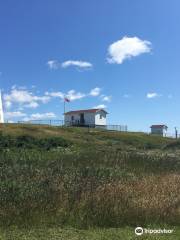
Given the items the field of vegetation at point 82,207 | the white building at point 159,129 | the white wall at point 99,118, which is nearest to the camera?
the field of vegetation at point 82,207

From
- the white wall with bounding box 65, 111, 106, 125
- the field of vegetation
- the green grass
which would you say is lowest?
the green grass

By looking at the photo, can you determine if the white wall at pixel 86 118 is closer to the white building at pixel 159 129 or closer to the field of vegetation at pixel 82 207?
the white building at pixel 159 129

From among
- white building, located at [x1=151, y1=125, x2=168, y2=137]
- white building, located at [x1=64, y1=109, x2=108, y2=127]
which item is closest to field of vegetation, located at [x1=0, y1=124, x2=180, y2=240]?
white building, located at [x1=64, y1=109, x2=108, y2=127]

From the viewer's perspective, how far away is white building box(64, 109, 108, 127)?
9706cm

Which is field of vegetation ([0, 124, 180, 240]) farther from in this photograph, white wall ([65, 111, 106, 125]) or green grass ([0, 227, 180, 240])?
white wall ([65, 111, 106, 125])

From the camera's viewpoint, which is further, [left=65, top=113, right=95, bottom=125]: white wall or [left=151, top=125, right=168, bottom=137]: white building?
[left=151, top=125, right=168, bottom=137]: white building

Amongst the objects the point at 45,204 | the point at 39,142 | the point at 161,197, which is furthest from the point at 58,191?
the point at 39,142

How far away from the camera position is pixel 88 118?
98000 millimetres

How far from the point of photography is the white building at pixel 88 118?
9706 cm

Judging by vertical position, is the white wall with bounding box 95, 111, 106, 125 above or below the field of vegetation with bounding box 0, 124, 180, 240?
above

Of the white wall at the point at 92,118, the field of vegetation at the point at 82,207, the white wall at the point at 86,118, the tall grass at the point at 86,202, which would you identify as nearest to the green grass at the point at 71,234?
the field of vegetation at the point at 82,207

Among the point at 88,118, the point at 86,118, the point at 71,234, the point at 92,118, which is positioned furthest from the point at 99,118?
the point at 71,234

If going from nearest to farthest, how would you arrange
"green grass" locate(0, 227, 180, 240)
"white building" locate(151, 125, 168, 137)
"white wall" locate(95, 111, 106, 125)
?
"green grass" locate(0, 227, 180, 240) → "white wall" locate(95, 111, 106, 125) → "white building" locate(151, 125, 168, 137)

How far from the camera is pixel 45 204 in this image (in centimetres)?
1034
